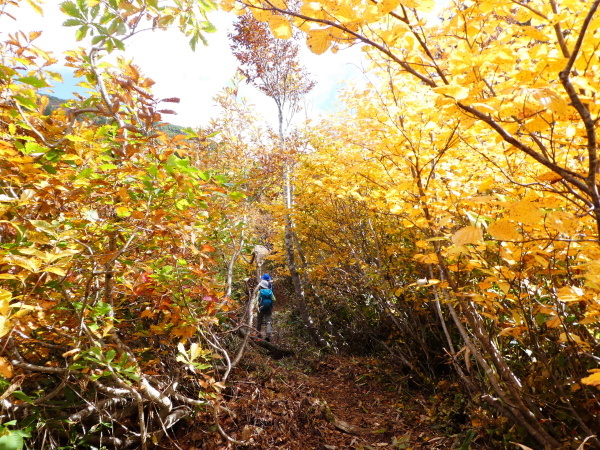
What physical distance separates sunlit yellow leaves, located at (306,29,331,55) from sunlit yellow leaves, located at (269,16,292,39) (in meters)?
0.09

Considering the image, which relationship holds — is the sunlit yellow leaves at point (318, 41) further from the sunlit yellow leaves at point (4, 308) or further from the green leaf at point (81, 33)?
the sunlit yellow leaves at point (4, 308)

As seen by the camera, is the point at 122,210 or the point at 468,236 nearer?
the point at 468,236

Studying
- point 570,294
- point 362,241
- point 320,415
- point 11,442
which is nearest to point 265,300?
point 362,241

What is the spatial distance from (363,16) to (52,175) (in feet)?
5.98

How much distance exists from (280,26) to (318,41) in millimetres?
166

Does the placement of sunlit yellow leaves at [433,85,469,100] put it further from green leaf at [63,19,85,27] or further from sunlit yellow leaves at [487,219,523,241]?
green leaf at [63,19,85,27]

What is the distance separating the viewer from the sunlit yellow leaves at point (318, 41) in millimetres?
1197

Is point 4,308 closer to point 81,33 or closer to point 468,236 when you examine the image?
point 81,33

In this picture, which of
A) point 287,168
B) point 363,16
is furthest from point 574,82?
point 287,168

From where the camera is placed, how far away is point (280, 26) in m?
1.22

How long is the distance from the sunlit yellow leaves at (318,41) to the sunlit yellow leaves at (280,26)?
0.31 ft

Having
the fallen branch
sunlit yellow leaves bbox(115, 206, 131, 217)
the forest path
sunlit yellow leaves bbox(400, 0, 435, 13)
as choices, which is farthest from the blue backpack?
sunlit yellow leaves bbox(400, 0, 435, 13)

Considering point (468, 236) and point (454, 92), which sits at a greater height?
point (454, 92)

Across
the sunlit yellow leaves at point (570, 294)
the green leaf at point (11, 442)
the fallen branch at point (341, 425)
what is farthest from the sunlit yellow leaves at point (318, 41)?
the fallen branch at point (341, 425)
